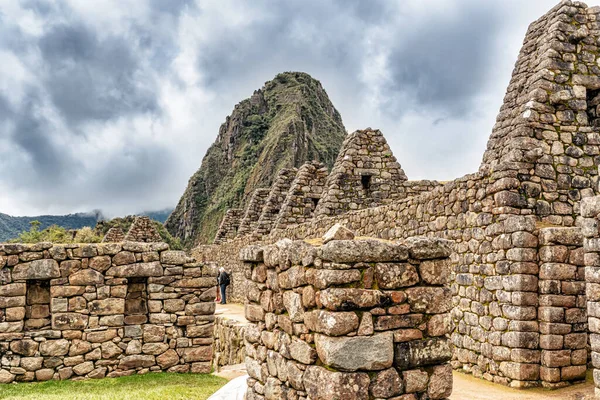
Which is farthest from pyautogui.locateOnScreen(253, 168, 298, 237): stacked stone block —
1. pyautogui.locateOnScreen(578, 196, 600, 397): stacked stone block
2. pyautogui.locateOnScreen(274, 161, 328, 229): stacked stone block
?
pyautogui.locateOnScreen(578, 196, 600, 397): stacked stone block

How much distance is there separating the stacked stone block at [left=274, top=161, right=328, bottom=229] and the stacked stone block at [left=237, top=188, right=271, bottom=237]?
5297 mm

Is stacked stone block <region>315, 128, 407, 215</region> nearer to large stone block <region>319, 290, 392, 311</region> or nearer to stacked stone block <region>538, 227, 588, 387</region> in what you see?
stacked stone block <region>538, 227, 588, 387</region>

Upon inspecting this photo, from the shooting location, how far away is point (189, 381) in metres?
9.82

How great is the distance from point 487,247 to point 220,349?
839 cm

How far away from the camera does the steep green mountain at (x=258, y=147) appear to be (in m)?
92.0

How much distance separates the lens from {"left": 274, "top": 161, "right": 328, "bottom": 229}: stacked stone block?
18.9m

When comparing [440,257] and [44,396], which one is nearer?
[440,257]

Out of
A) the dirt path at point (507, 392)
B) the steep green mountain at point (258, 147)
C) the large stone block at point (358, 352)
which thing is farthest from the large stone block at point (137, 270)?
the steep green mountain at point (258, 147)

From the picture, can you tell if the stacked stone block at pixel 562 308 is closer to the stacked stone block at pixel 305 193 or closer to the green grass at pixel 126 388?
the green grass at pixel 126 388

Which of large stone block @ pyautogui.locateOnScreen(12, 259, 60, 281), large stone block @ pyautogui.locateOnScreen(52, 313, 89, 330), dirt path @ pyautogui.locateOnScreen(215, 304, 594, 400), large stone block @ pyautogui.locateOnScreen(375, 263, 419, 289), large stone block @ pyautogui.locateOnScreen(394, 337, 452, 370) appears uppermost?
large stone block @ pyautogui.locateOnScreen(375, 263, 419, 289)

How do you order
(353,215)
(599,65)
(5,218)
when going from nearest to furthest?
(599,65), (353,215), (5,218)

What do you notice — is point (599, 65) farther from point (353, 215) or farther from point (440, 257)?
point (440, 257)

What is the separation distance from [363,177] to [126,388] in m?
9.58

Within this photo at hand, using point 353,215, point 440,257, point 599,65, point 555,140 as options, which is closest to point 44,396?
point 440,257
